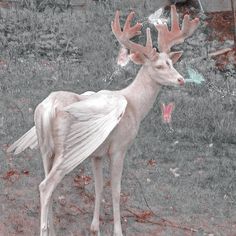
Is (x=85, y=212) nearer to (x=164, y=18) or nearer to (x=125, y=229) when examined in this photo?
(x=125, y=229)

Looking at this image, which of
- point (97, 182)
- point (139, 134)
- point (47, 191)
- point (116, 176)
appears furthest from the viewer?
point (139, 134)

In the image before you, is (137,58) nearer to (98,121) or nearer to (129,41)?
(129,41)

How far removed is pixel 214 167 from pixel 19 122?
1990 mm

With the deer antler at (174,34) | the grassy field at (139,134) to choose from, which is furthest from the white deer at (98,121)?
the grassy field at (139,134)

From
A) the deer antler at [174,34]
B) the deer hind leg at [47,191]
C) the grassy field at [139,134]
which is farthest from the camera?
the grassy field at [139,134]

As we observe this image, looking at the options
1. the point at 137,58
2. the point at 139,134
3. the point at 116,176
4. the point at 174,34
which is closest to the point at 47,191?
the point at 116,176

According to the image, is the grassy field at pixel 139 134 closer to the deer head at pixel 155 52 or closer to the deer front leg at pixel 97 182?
the deer front leg at pixel 97 182

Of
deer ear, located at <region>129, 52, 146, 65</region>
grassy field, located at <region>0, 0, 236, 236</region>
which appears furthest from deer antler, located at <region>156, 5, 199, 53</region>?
grassy field, located at <region>0, 0, 236, 236</region>

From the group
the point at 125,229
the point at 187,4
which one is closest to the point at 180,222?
the point at 125,229

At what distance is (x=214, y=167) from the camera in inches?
265

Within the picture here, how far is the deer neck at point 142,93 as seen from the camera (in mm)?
4648

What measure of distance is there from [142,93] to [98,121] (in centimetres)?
43

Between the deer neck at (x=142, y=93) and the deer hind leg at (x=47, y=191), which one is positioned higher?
the deer neck at (x=142, y=93)

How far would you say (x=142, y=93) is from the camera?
15.3 ft
